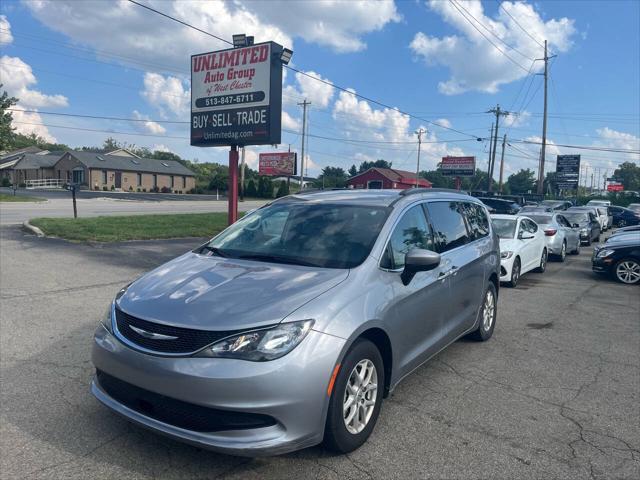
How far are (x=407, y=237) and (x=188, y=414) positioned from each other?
230cm

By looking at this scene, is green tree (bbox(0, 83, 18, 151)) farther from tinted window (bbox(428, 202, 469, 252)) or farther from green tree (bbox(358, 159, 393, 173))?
green tree (bbox(358, 159, 393, 173))

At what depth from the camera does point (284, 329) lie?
298cm

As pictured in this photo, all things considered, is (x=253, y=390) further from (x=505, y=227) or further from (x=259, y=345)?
(x=505, y=227)

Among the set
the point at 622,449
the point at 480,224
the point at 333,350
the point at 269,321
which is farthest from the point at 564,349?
the point at 269,321

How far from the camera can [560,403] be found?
434cm

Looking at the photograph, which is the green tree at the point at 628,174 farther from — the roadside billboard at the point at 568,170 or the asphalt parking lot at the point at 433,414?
the asphalt parking lot at the point at 433,414

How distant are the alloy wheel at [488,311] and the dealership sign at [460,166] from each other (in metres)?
56.9

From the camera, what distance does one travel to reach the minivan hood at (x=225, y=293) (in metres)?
3.03

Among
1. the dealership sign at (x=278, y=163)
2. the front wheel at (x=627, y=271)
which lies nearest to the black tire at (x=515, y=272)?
the front wheel at (x=627, y=271)

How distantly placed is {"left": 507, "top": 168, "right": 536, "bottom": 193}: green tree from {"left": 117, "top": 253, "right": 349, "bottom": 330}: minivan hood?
12234cm

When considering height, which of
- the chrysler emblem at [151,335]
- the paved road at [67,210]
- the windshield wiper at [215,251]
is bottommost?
the paved road at [67,210]

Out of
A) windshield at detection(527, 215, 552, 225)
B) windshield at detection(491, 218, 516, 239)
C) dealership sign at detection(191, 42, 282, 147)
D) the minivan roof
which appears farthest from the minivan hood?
windshield at detection(527, 215, 552, 225)

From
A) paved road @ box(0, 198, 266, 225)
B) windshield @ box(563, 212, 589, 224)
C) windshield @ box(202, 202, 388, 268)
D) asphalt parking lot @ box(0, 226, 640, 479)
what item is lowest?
paved road @ box(0, 198, 266, 225)

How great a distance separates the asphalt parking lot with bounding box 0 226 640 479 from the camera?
321cm
